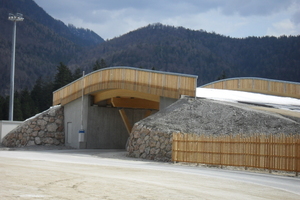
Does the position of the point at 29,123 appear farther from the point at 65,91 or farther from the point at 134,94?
the point at 134,94

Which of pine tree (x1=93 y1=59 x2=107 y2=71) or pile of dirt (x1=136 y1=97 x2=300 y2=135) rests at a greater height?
pine tree (x1=93 y1=59 x2=107 y2=71)

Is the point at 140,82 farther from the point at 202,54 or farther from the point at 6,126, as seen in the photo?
the point at 202,54

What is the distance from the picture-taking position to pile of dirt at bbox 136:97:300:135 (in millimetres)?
26109

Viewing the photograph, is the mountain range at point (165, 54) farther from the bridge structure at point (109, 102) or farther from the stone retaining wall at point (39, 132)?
the stone retaining wall at point (39, 132)

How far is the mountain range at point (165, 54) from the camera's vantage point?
470ft

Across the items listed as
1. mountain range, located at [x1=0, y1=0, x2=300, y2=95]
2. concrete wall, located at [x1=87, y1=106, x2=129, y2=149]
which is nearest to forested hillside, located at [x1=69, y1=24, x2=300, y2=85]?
mountain range, located at [x1=0, y1=0, x2=300, y2=95]

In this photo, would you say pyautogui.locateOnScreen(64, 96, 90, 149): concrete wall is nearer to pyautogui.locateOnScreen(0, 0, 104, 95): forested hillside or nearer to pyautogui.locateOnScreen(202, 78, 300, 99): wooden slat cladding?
pyautogui.locateOnScreen(202, 78, 300, 99): wooden slat cladding

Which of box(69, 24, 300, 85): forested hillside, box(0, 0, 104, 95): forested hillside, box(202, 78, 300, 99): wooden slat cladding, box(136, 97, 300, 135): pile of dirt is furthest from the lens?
box(0, 0, 104, 95): forested hillside

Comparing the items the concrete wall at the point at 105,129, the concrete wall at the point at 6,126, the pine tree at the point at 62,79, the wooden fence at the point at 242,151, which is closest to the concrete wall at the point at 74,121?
the concrete wall at the point at 105,129

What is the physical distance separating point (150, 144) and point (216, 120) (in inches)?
176

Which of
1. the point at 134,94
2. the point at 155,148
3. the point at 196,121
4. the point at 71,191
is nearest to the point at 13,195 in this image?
the point at 71,191

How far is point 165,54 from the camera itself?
148750 mm

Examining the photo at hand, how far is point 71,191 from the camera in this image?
1075cm

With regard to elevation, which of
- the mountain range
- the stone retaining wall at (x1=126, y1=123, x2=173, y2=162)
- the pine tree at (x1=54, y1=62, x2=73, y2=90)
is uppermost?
the mountain range
